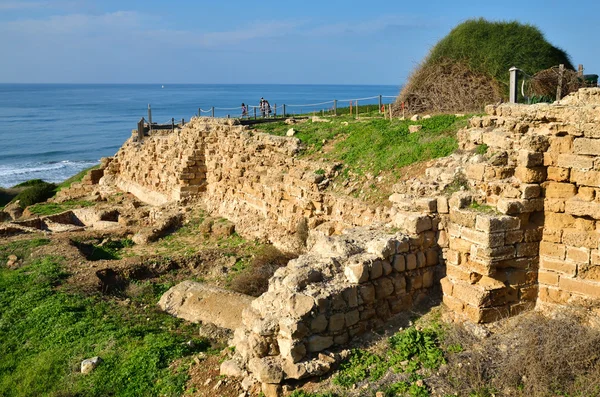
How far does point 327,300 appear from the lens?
682cm

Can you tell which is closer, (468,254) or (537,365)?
(537,365)

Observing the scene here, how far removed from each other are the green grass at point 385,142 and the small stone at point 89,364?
680cm

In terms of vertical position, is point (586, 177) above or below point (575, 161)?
below

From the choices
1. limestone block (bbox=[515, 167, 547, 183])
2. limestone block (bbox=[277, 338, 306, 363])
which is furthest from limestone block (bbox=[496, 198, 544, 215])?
limestone block (bbox=[277, 338, 306, 363])

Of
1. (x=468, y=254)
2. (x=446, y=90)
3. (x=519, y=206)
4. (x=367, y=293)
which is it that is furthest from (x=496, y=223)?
(x=446, y=90)

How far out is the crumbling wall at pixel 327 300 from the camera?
660 cm

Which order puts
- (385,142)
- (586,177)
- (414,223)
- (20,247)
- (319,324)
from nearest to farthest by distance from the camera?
(319,324) → (586,177) → (414,223) → (385,142) → (20,247)

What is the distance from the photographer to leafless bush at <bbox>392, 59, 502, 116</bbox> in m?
20.7

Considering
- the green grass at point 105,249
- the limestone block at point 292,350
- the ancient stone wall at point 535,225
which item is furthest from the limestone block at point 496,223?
the green grass at point 105,249

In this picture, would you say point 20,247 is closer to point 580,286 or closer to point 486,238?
point 486,238

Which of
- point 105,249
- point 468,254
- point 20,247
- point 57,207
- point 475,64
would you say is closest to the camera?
point 468,254

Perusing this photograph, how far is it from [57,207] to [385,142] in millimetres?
15050

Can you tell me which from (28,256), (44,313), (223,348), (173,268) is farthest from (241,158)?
(223,348)

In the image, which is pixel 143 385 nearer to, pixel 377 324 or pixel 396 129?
pixel 377 324
